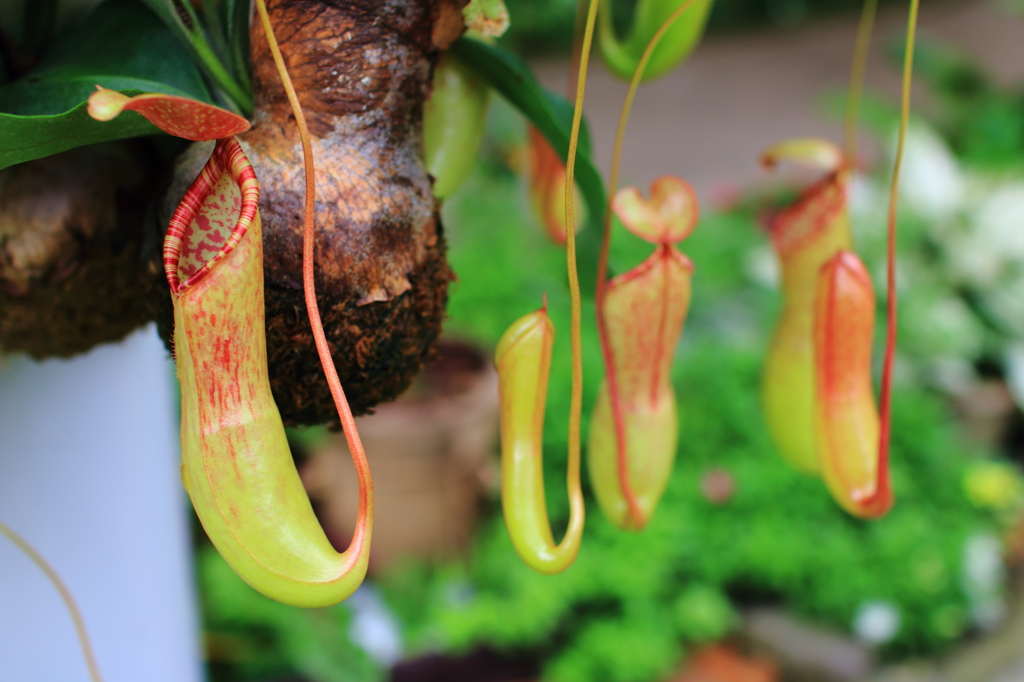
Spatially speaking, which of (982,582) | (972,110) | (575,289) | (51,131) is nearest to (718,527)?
(982,582)

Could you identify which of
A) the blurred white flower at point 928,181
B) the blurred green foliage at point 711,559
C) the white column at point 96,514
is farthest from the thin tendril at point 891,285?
the blurred white flower at point 928,181

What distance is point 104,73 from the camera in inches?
13.5

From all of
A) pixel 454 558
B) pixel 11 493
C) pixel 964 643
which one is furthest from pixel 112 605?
pixel 964 643

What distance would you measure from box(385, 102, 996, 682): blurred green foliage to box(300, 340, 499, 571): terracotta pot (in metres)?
0.07

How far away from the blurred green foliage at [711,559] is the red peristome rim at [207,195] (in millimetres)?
1194

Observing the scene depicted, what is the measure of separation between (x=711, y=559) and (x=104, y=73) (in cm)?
139

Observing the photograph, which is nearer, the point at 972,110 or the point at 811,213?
the point at 811,213

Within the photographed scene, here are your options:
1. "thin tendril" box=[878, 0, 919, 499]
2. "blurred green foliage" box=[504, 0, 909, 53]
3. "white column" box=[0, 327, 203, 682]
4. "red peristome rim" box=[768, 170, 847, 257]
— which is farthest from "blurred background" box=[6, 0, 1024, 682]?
"blurred green foliage" box=[504, 0, 909, 53]

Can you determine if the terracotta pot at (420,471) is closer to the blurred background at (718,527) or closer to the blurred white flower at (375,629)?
the blurred background at (718,527)

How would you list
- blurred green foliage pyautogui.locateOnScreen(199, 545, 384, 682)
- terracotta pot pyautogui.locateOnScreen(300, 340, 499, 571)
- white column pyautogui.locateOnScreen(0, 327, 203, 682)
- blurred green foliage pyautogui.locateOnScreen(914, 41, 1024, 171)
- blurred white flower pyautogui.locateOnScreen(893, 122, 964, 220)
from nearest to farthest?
white column pyautogui.locateOnScreen(0, 327, 203, 682)
blurred green foliage pyautogui.locateOnScreen(199, 545, 384, 682)
terracotta pot pyautogui.locateOnScreen(300, 340, 499, 571)
blurred white flower pyautogui.locateOnScreen(893, 122, 964, 220)
blurred green foliage pyautogui.locateOnScreen(914, 41, 1024, 171)

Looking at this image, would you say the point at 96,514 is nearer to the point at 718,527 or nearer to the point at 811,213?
the point at 811,213

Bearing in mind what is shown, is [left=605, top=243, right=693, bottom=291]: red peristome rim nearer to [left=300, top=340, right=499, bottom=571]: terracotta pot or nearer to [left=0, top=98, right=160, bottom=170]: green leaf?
[left=0, top=98, right=160, bottom=170]: green leaf

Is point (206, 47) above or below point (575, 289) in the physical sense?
above

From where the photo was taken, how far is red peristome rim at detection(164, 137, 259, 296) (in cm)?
25
